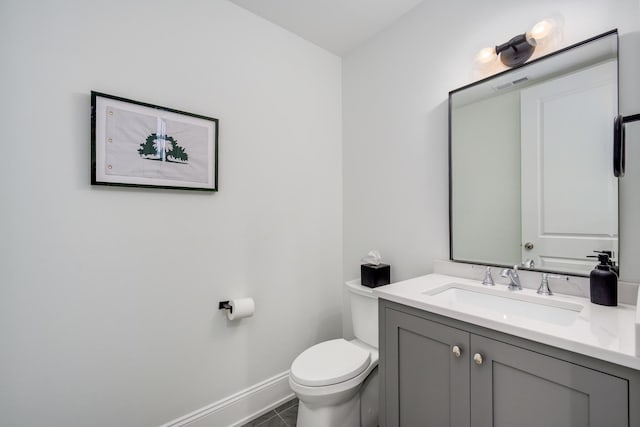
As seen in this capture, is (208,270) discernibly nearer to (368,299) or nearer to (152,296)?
(152,296)

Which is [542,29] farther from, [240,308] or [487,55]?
[240,308]

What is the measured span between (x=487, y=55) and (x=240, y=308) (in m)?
1.86

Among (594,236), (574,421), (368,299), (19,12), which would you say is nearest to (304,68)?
(19,12)

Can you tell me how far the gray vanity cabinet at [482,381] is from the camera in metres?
0.75

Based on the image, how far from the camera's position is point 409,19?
1.83 meters

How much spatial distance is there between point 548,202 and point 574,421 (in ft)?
2.76

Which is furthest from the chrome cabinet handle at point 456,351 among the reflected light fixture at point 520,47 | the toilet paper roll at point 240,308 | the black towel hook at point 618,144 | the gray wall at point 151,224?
the reflected light fixture at point 520,47

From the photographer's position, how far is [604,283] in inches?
41.1

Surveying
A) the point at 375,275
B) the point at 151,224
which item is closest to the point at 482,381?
the point at 375,275

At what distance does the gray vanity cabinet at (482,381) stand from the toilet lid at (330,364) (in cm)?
22

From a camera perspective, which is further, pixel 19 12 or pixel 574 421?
pixel 19 12

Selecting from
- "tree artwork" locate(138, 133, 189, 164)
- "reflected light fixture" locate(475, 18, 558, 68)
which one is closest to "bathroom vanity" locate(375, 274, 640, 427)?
"reflected light fixture" locate(475, 18, 558, 68)

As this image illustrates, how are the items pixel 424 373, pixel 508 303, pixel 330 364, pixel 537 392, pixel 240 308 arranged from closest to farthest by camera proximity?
pixel 537 392, pixel 424 373, pixel 508 303, pixel 330 364, pixel 240 308

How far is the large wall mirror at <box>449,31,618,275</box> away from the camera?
3.74 feet
